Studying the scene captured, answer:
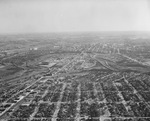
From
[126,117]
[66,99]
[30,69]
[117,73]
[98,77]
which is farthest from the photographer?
[30,69]

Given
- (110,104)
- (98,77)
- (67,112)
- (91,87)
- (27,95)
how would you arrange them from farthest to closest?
(98,77)
(91,87)
(27,95)
(110,104)
(67,112)

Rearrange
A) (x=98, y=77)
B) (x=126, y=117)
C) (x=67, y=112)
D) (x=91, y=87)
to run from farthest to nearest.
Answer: (x=98, y=77)
(x=91, y=87)
(x=67, y=112)
(x=126, y=117)

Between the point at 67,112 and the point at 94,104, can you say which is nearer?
the point at 67,112

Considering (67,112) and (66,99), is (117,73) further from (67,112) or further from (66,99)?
(67,112)

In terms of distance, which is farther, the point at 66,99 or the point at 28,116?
the point at 66,99

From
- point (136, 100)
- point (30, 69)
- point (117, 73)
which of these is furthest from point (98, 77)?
point (30, 69)

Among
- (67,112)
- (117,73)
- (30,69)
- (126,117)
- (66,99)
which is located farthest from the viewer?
(30,69)

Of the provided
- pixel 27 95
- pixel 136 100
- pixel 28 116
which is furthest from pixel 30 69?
pixel 136 100

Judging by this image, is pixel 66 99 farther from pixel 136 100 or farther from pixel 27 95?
pixel 136 100
